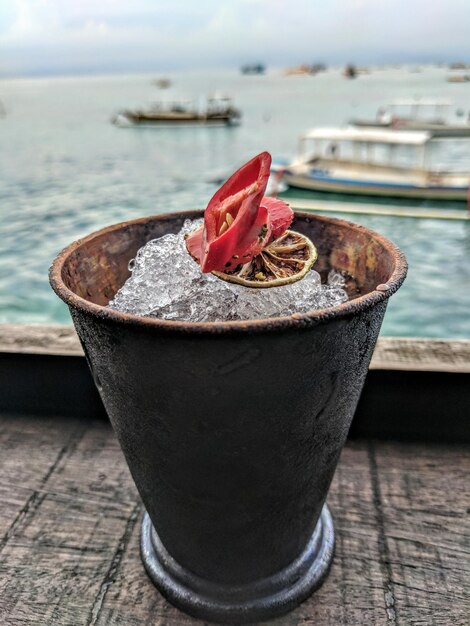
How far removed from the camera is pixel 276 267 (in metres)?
1.26

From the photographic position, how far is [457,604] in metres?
1.56

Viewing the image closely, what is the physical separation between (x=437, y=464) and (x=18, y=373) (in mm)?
1916

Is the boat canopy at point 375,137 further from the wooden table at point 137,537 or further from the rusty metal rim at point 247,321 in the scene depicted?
the rusty metal rim at point 247,321

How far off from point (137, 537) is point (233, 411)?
100 centimetres

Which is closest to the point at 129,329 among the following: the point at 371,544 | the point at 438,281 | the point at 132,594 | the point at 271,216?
the point at 271,216

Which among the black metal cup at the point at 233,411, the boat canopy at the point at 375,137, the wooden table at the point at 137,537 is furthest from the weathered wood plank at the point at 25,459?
the boat canopy at the point at 375,137

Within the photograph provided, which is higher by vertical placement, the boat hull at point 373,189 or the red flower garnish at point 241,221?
the red flower garnish at point 241,221

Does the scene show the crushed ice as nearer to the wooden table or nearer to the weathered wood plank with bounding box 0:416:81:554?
the wooden table

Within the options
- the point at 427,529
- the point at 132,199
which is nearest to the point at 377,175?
the point at 132,199

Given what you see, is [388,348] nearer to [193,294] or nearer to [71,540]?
[193,294]

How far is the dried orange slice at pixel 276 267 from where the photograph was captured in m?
1.17

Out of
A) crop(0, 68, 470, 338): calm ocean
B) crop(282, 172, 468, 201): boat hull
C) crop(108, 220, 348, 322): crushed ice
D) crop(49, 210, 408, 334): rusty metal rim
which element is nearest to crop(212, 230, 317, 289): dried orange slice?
crop(108, 220, 348, 322): crushed ice

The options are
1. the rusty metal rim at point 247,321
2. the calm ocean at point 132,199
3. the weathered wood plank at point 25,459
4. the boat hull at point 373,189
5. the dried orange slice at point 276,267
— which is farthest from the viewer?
the boat hull at point 373,189

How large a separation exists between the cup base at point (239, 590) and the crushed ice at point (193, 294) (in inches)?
35.0
